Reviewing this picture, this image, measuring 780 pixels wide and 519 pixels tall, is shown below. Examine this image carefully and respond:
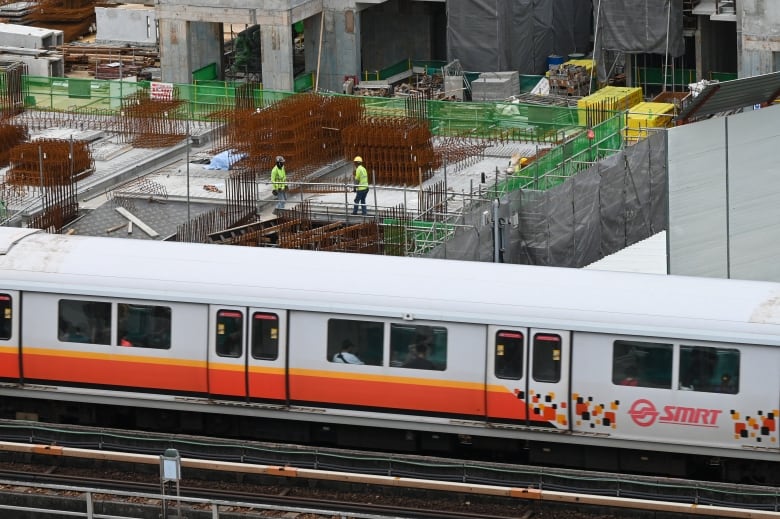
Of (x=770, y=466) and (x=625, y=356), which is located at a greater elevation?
(x=625, y=356)

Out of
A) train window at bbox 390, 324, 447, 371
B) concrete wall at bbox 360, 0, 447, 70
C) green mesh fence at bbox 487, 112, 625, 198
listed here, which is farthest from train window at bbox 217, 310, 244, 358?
concrete wall at bbox 360, 0, 447, 70

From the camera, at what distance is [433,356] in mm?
24891

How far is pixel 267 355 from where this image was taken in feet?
83.7

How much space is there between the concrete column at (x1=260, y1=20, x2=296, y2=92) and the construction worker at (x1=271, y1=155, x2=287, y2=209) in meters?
13.5

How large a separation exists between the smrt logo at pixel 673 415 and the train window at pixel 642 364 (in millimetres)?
296

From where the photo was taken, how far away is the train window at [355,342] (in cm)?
2505

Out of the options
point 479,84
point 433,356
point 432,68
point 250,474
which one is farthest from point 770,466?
point 432,68

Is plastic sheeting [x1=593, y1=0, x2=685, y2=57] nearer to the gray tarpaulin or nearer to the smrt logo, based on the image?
the gray tarpaulin

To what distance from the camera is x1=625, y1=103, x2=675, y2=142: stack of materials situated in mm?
42531

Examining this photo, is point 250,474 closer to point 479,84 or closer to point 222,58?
point 479,84

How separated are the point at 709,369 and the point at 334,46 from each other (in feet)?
102

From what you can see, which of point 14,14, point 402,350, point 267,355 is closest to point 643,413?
point 402,350

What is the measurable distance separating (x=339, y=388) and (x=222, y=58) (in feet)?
103

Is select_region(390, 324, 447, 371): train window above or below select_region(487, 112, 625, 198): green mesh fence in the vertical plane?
below
